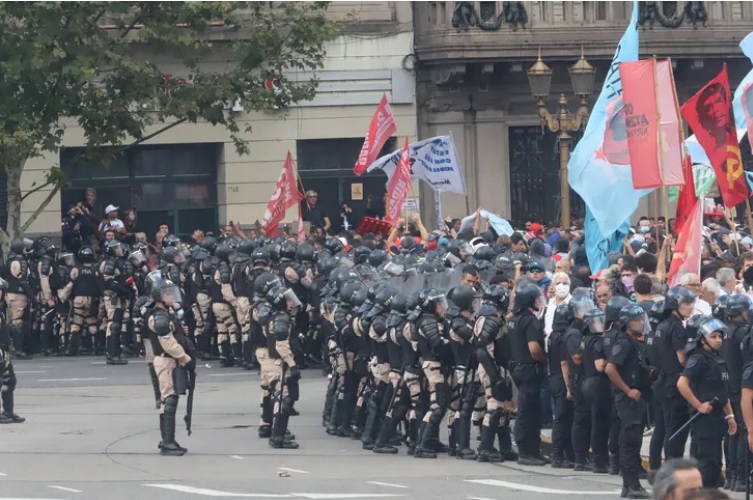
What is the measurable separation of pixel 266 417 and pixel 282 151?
1660 cm

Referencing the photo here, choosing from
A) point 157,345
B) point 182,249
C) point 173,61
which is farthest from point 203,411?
point 173,61

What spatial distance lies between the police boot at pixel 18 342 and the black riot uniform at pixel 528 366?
11.4 metres

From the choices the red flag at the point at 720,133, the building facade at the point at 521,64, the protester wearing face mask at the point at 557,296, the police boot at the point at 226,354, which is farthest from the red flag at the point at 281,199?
the protester wearing face mask at the point at 557,296

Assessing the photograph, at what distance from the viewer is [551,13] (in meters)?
32.9

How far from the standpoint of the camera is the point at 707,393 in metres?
12.8

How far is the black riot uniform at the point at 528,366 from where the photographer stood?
49.1 ft

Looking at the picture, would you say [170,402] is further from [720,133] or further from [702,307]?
[720,133]

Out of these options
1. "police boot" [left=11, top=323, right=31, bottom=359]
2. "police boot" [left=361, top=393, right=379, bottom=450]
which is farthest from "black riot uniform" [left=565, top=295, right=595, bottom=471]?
"police boot" [left=11, top=323, right=31, bottom=359]

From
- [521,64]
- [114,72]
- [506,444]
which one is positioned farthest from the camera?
[521,64]

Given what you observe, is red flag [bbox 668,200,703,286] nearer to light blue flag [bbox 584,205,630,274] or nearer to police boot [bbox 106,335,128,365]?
light blue flag [bbox 584,205,630,274]

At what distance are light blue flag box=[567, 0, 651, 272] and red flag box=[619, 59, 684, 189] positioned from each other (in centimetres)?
65

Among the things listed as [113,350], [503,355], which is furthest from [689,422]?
[113,350]

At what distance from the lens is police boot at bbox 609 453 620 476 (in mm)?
14602

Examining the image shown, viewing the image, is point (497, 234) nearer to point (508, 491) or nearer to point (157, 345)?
point (157, 345)
